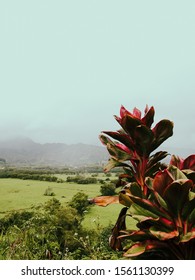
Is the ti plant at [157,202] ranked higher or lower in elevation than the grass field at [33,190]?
higher

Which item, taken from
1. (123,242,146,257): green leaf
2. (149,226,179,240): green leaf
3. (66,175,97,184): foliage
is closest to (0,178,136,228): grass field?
(66,175,97,184): foliage

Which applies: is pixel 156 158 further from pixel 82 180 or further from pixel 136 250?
pixel 82 180

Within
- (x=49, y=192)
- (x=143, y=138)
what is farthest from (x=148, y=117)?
(x=49, y=192)

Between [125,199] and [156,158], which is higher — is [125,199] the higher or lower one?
the lower one

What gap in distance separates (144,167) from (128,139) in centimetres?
18

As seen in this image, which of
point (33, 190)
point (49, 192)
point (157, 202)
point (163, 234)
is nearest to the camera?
point (163, 234)

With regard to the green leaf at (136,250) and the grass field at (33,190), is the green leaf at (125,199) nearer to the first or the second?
the green leaf at (136,250)

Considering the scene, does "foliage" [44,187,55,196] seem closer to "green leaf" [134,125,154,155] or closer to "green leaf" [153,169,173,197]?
"green leaf" [134,125,154,155]

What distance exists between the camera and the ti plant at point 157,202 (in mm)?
1315

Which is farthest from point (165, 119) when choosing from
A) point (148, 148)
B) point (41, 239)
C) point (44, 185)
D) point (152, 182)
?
point (44, 185)

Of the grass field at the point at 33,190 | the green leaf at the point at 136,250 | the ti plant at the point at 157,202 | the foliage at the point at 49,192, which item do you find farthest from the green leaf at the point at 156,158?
the foliage at the point at 49,192

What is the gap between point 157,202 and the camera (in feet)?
4.67

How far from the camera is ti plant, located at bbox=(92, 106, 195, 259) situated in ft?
4.32

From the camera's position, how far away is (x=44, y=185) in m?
56.5
